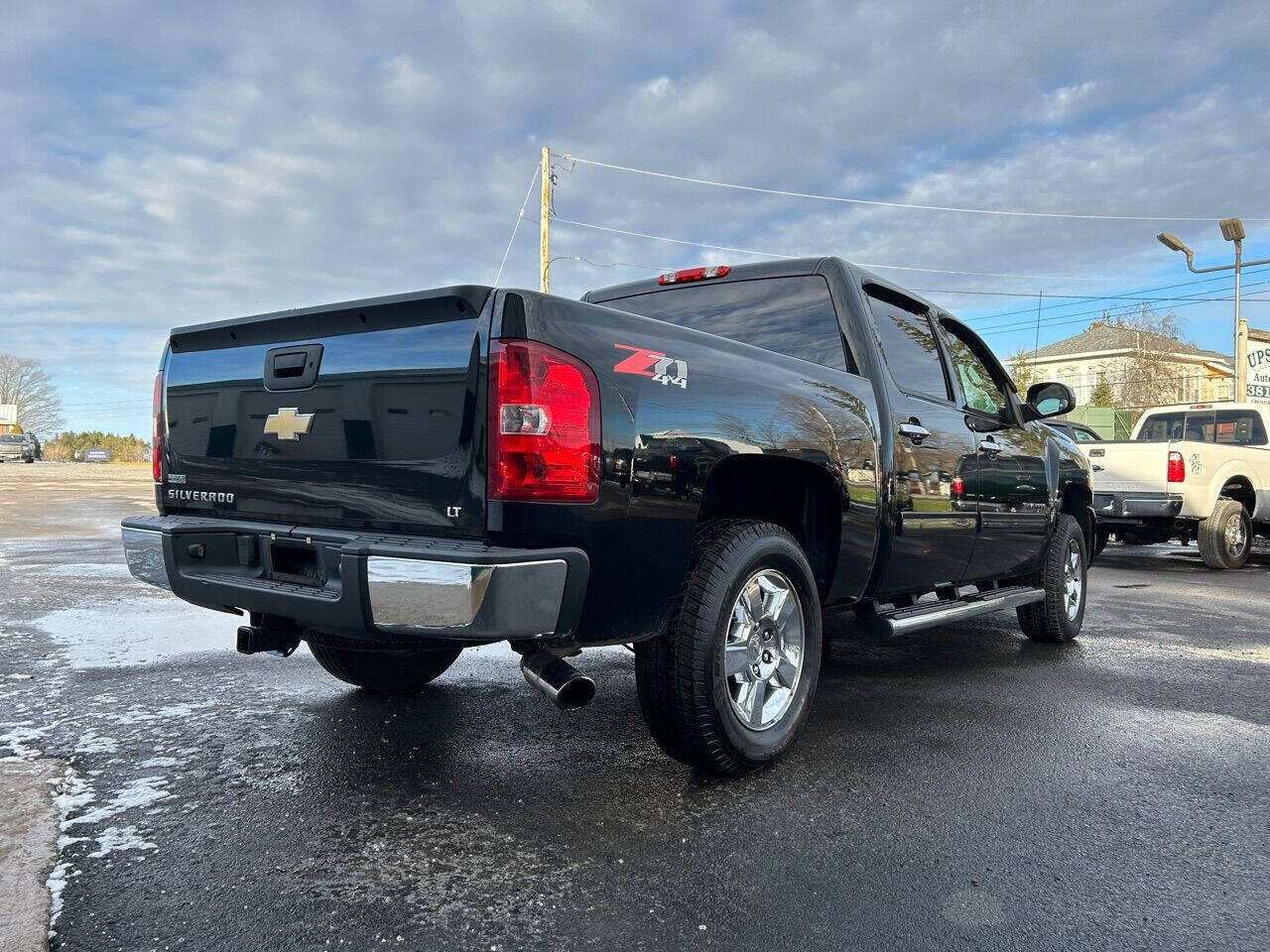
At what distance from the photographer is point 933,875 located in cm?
250

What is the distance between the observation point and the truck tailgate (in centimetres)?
267

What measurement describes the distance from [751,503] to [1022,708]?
175cm

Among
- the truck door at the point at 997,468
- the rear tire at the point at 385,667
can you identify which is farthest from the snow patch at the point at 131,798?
the truck door at the point at 997,468

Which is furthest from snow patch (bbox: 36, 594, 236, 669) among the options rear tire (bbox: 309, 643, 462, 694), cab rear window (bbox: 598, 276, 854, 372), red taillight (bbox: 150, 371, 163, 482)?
cab rear window (bbox: 598, 276, 854, 372)

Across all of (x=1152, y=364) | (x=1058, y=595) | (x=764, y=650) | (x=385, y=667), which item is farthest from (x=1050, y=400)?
(x=1152, y=364)

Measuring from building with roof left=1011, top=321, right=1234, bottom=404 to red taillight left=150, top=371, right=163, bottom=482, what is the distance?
24.3 m

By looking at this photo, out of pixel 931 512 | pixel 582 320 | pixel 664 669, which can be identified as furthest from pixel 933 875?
pixel 931 512

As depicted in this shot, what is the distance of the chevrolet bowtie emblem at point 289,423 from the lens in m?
3.05

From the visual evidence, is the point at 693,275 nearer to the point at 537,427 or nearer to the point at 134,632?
the point at 537,427

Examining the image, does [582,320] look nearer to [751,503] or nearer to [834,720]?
[751,503]

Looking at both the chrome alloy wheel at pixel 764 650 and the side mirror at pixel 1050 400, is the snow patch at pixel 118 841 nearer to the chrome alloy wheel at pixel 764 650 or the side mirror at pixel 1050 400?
the chrome alloy wheel at pixel 764 650

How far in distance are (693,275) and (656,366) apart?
1.80 meters

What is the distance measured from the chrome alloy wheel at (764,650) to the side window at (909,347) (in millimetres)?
1378

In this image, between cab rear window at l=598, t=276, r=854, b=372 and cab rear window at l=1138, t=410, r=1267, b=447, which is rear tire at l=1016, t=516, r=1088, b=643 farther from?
cab rear window at l=1138, t=410, r=1267, b=447
